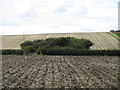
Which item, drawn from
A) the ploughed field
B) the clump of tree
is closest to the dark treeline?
the clump of tree

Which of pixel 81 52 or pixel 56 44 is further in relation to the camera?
pixel 56 44

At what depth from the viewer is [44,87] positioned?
550 inches

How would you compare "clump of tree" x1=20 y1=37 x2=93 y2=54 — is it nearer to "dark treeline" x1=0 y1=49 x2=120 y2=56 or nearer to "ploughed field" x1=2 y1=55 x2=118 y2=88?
"dark treeline" x1=0 y1=49 x2=120 y2=56

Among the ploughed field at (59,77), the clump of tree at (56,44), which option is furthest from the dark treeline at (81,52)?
the ploughed field at (59,77)

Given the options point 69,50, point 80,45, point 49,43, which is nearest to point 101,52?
point 69,50

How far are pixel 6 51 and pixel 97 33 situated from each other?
38.0 meters

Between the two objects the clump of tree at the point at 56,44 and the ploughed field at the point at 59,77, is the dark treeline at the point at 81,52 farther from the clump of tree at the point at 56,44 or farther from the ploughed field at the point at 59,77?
the ploughed field at the point at 59,77

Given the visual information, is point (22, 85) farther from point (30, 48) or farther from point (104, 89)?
point (30, 48)

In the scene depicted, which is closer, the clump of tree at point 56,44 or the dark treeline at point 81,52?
the dark treeline at point 81,52

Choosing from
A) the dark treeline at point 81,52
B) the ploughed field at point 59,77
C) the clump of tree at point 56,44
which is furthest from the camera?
the clump of tree at point 56,44

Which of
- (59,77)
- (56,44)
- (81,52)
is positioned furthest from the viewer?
(56,44)

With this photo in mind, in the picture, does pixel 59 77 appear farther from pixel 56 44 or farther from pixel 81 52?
pixel 56 44

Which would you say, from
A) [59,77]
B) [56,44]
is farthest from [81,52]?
[59,77]

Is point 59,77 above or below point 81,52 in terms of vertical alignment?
above
